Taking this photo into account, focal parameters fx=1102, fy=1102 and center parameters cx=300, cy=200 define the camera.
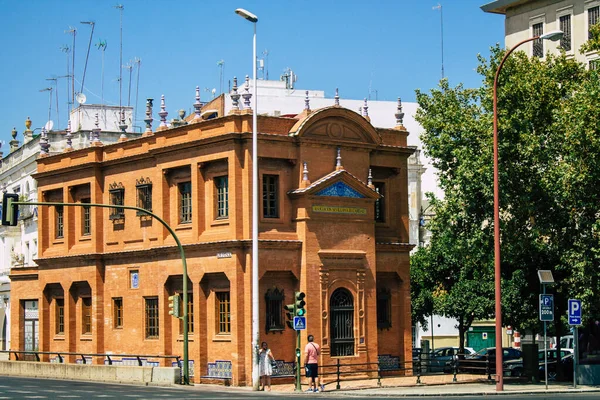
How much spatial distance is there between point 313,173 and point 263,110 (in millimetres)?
31733

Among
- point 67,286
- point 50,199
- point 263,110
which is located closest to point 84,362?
point 67,286

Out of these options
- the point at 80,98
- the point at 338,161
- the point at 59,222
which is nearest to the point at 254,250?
the point at 338,161

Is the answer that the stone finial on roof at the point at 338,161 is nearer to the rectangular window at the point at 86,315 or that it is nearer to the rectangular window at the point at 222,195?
the rectangular window at the point at 222,195

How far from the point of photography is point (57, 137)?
6469cm

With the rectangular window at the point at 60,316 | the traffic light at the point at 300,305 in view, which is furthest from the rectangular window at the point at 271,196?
the rectangular window at the point at 60,316

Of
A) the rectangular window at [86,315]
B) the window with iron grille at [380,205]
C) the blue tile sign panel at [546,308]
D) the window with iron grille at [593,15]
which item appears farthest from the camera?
the window with iron grille at [593,15]

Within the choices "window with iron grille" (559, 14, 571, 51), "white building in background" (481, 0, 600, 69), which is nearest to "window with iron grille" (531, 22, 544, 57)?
"white building in background" (481, 0, 600, 69)

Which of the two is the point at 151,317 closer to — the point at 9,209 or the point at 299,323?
the point at 299,323

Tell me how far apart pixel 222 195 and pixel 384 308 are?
834 centimetres

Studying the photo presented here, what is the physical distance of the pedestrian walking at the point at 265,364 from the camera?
3759 centimetres

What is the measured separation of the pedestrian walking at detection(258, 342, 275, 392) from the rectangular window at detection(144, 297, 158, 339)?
7.69 metres

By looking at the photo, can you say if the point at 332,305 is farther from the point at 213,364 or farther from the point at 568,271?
the point at 568,271

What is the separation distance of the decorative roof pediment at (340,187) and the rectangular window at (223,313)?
4.58m

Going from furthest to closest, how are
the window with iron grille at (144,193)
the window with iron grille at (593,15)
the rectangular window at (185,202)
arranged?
1. the window with iron grille at (593,15)
2. the window with iron grille at (144,193)
3. the rectangular window at (185,202)
